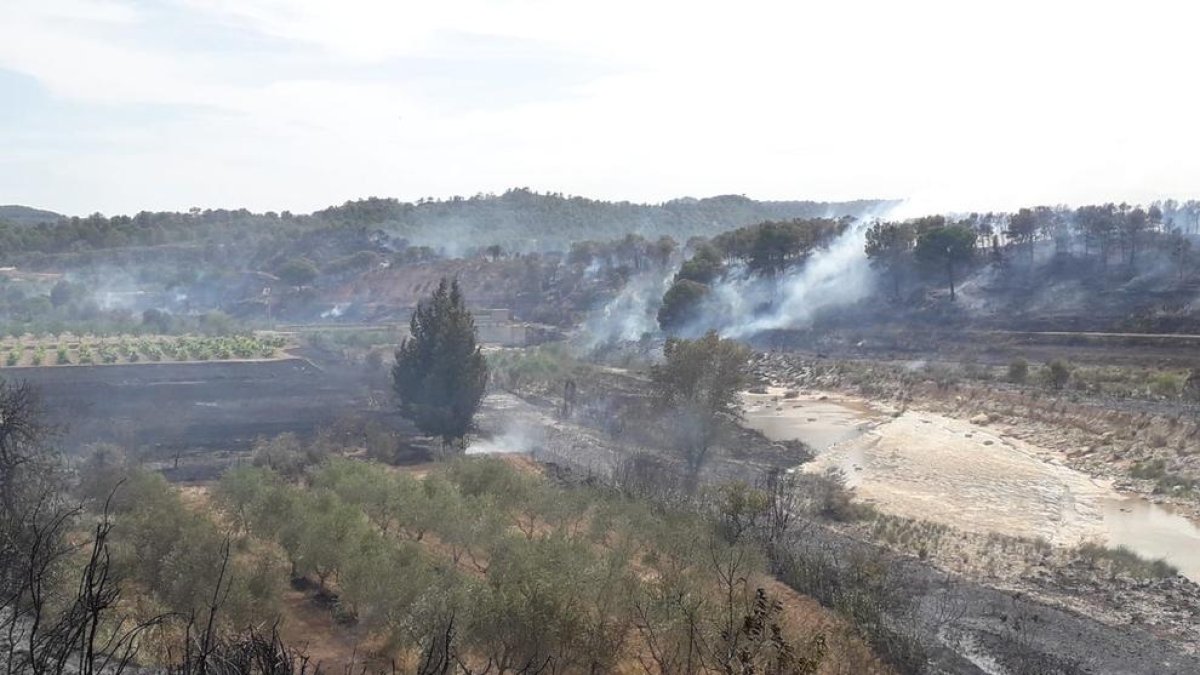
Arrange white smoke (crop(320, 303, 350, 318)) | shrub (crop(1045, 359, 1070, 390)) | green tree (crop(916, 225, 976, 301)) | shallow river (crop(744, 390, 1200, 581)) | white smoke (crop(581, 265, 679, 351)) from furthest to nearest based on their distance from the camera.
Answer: white smoke (crop(320, 303, 350, 318)) → white smoke (crop(581, 265, 679, 351)) → green tree (crop(916, 225, 976, 301)) → shrub (crop(1045, 359, 1070, 390)) → shallow river (crop(744, 390, 1200, 581))

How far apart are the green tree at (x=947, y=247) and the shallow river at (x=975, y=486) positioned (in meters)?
22.5

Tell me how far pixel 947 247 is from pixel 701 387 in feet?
127

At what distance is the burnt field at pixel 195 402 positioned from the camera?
98.3 feet

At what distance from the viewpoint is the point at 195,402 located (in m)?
38.2

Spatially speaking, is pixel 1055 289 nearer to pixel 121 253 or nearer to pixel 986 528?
pixel 986 528

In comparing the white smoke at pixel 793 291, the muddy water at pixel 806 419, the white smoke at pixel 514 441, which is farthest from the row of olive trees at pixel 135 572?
the white smoke at pixel 793 291

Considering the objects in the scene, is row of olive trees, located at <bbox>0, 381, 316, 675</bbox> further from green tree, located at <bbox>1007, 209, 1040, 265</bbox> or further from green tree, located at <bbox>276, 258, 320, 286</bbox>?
green tree, located at <bbox>276, 258, 320, 286</bbox>

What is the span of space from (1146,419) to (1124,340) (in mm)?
15722

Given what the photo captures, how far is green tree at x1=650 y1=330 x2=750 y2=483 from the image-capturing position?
26609mm

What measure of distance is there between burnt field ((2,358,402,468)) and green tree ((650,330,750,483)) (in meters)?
11.7

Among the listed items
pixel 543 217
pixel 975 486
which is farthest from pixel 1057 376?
pixel 543 217

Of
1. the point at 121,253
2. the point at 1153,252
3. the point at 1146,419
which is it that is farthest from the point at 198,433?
the point at 121,253

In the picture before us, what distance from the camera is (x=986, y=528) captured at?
24.0m

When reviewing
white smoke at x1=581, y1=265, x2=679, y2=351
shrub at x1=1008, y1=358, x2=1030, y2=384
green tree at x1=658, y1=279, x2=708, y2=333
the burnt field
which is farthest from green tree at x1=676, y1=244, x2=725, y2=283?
the burnt field
